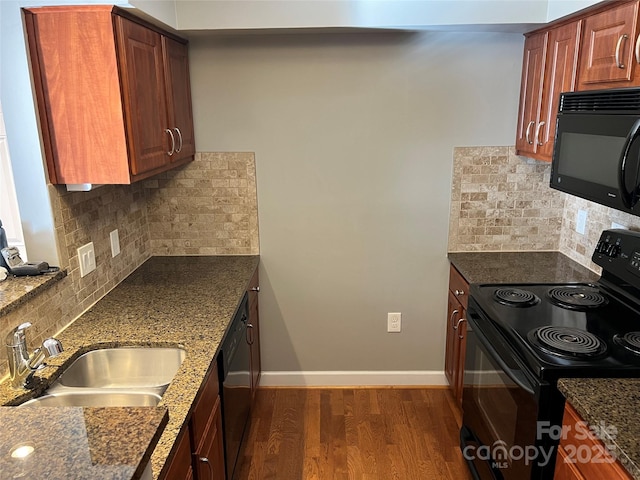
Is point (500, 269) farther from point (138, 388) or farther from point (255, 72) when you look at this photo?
point (138, 388)

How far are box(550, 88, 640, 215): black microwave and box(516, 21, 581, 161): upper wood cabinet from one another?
0.89ft

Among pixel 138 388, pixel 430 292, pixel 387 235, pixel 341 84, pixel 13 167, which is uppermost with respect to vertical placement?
pixel 341 84

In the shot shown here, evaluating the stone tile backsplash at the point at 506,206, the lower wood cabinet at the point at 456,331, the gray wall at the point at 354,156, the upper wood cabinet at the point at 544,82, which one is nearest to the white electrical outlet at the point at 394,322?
the gray wall at the point at 354,156

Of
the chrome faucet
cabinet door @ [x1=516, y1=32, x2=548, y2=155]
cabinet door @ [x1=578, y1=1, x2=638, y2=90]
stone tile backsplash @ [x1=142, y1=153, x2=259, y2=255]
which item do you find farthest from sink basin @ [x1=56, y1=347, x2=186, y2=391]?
cabinet door @ [x1=516, y1=32, x2=548, y2=155]

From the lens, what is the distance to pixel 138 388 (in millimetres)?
1565

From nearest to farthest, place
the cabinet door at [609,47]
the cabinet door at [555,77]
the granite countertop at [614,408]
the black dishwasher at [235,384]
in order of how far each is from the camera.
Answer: the granite countertop at [614,408]
the cabinet door at [609,47]
the black dishwasher at [235,384]
the cabinet door at [555,77]

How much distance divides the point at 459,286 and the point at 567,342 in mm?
1018

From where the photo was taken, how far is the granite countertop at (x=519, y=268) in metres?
2.36

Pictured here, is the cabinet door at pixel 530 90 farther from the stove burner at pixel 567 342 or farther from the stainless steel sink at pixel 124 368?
the stainless steel sink at pixel 124 368

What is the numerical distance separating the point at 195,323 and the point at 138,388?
39 centimetres

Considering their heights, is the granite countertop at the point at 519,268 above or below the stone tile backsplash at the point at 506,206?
below

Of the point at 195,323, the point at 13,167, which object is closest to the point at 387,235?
the point at 195,323

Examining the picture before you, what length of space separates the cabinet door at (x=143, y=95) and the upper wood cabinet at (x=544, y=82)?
5.74 ft

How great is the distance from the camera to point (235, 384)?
7.00ft
